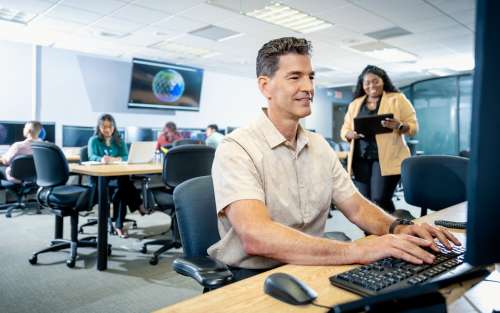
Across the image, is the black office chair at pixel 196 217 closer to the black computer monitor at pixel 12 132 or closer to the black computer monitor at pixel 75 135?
the black computer monitor at pixel 12 132

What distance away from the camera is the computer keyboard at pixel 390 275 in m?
0.71

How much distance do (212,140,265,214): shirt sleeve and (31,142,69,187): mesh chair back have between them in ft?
7.18

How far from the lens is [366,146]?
2602 mm

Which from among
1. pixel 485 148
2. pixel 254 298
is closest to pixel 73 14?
pixel 254 298

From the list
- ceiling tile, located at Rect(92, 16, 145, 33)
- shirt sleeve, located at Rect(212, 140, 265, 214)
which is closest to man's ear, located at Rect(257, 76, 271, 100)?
shirt sleeve, located at Rect(212, 140, 265, 214)

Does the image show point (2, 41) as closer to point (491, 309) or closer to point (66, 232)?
point (66, 232)

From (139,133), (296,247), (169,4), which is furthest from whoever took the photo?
(139,133)

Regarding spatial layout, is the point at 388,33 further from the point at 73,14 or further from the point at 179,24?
the point at 73,14

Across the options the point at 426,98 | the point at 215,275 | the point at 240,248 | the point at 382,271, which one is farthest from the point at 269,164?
the point at 426,98

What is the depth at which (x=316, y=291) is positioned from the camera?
725 mm

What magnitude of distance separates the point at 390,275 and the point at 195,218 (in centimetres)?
69

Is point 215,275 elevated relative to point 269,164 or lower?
lower

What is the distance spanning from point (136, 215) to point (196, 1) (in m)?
2.78

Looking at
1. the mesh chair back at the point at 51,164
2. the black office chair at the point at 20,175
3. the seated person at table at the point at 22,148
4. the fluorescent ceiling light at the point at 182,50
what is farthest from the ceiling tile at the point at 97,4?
the mesh chair back at the point at 51,164
